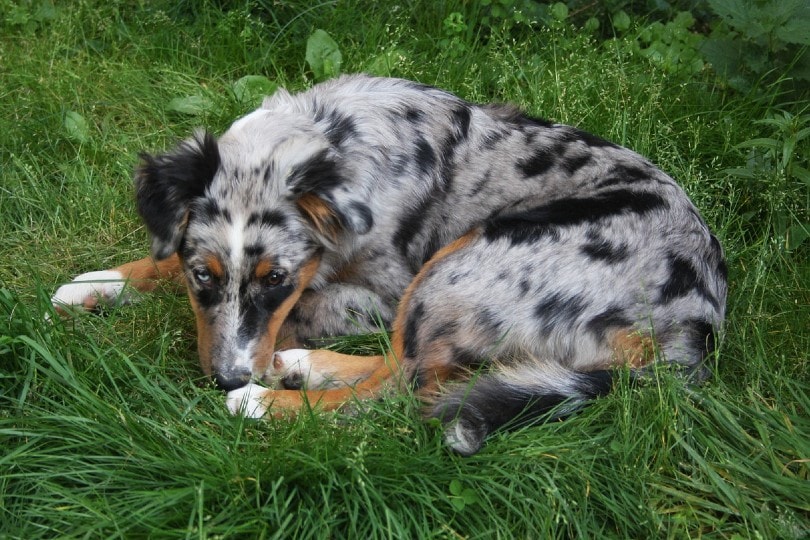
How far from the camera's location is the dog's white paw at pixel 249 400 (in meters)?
3.46

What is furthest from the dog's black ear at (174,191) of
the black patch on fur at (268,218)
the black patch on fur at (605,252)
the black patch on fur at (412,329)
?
the black patch on fur at (605,252)

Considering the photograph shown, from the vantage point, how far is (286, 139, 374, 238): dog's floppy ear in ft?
11.8

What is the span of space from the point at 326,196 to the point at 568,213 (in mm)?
962

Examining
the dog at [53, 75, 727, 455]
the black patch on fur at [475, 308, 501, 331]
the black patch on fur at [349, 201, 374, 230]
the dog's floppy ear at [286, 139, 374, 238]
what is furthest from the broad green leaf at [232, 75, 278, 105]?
the black patch on fur at [475, 308, 501, 331]

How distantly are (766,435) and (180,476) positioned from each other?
2011mm

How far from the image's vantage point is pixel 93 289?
412cm

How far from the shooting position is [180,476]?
299cm

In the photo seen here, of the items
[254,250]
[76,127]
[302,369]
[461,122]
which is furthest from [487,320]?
[76,127]

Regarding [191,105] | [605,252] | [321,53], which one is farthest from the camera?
[321,53]

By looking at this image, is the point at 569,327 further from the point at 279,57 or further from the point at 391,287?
the point at 279,57

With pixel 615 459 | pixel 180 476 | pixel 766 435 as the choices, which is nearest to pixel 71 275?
pixel 180 476

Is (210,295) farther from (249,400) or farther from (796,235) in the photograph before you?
(796,235)

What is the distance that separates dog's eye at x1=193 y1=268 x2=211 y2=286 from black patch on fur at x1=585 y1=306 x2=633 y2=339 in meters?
1.44

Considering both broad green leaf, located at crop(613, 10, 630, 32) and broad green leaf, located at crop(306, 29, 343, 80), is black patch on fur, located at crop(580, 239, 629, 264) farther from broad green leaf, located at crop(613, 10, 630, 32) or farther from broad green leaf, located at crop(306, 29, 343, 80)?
broad green leaf, located at crop(613, 10, 630, 32)
